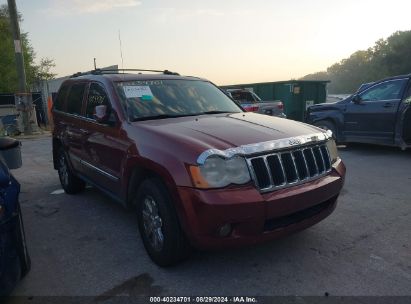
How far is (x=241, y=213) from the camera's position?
9.07 feet

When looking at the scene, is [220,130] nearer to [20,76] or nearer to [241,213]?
[241,213]

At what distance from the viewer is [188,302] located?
2797 millimetres

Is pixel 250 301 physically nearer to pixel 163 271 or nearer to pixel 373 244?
pixel 163 271

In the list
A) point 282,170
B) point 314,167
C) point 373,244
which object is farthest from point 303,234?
point 282,170

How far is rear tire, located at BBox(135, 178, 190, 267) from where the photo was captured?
9.95 ft

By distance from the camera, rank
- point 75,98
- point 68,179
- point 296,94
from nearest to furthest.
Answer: point 75,98 < point 68,179 < point 296,94

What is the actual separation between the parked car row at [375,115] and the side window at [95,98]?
6.26 meters

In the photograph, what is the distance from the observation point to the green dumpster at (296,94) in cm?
1723

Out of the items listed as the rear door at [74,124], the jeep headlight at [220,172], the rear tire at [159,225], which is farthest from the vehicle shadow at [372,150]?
the rear tire at [159,225]

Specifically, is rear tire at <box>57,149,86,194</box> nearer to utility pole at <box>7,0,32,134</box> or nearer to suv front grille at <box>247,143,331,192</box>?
suv front grille at <box>247,143,331,192</box>

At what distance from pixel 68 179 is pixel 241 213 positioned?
3712mm

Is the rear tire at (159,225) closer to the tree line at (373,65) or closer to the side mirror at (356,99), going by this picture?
the side mirror at (356,99)

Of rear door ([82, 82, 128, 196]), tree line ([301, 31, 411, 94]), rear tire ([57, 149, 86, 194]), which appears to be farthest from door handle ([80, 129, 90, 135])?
tree line ([301, 31, 411, 94])

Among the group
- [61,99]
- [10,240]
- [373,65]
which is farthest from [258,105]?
[373,65]
